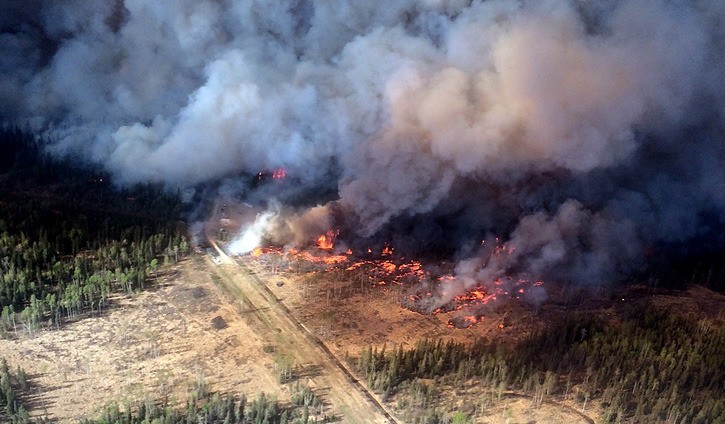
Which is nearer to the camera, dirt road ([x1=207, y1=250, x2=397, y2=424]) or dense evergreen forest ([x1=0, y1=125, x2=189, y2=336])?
dirt road ([x1=207, y1=250, x2=397, y2=424])

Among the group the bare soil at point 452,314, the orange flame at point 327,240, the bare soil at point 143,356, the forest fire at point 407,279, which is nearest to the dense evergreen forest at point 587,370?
the bare soil at point 452,314

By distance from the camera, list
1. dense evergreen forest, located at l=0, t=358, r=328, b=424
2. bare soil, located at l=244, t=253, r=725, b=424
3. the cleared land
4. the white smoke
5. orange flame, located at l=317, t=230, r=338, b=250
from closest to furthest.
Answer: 1. dense evergreen forest, located at l=0, t=358, r=328, b=424
2. the cleared land
3. bare soil, located at l=244, t=253, r=725, b=424
4. the white smoke
5. orange flame, located at l=317, t=230, r=338, b=250

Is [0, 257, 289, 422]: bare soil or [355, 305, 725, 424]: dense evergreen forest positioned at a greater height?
[0, 257, 289, 422]: bare soil

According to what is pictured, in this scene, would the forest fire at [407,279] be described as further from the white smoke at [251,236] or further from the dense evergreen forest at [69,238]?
the dense evergreen forest at [69,238]

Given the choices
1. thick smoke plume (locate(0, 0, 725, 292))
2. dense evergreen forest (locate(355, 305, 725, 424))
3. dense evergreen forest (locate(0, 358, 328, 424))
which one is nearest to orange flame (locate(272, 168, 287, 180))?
thick smoke plume (locate(0, 0, 725, 292))

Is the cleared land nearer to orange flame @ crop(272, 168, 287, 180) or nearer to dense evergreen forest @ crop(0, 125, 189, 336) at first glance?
dense evergreen forest @ crop(0, 125, 189, 336)

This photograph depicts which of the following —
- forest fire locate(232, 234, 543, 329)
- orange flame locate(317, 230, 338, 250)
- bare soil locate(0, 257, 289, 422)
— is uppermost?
orange flame locate(317, 230, 338, 250)

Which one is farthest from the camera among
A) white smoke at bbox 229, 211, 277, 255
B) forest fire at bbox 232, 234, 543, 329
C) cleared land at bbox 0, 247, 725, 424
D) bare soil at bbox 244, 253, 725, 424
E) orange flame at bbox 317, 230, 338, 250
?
orange flame at bbox 317, 230, 338, 250
